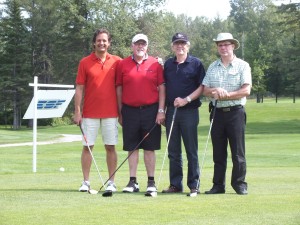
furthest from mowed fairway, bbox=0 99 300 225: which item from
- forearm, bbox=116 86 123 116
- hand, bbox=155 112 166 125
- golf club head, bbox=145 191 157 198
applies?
forearm, bbox=116 86 123 116

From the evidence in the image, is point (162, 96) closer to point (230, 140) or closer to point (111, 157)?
point (230, 140)

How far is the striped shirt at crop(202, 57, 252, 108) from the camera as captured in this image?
26.2 feet

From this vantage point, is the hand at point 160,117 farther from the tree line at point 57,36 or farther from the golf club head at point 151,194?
the tree line at point 57,36

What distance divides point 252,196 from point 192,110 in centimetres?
146

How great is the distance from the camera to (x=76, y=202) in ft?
23.0

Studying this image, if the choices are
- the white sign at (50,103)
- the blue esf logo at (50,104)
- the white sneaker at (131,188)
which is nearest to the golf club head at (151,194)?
the white sneaker at (131,188)

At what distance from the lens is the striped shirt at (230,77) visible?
8.00m

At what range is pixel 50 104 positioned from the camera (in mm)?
13305

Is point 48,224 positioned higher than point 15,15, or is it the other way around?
point 15,15

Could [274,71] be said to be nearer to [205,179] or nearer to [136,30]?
[136,30]

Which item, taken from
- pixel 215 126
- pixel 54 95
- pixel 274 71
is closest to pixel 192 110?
pixel 215 126

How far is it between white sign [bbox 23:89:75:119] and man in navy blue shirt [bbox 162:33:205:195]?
5028 millimetres

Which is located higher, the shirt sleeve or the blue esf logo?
the shirt sleeve

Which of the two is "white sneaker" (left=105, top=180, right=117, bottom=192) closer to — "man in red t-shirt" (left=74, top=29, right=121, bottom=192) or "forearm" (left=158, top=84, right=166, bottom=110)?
"man in red t-shirt" (left=74, top=29, right=121, bottom=192)
